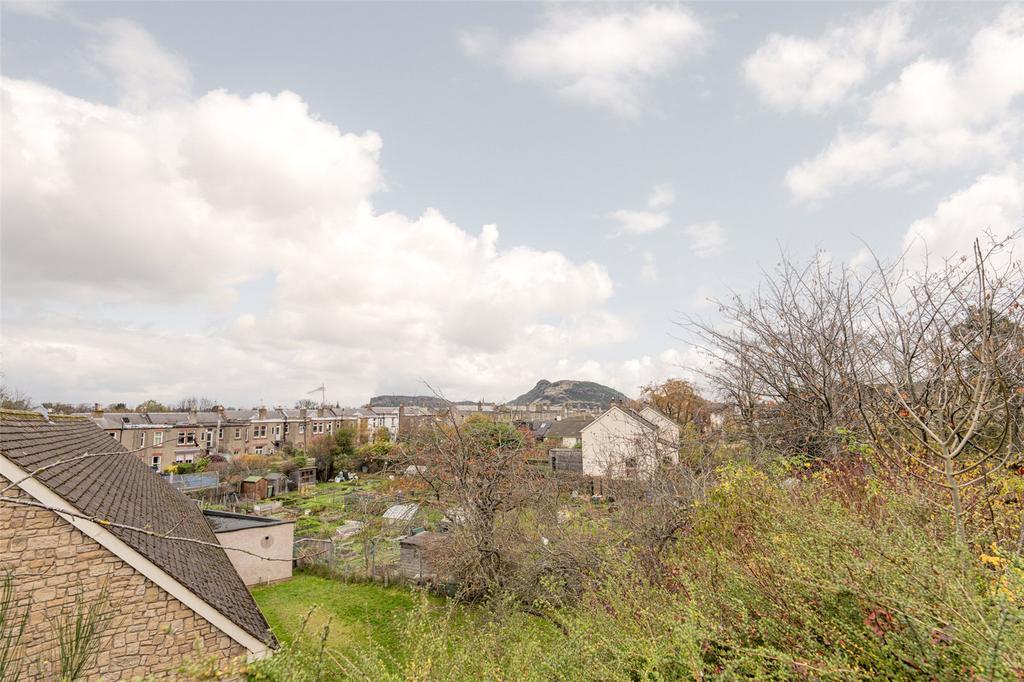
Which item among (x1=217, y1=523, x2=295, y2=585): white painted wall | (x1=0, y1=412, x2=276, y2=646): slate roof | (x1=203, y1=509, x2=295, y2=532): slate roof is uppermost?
(x1=0, y1=412, x2=276, y2=646): slate roof

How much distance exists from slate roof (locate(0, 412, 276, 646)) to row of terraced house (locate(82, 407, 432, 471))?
28077mm

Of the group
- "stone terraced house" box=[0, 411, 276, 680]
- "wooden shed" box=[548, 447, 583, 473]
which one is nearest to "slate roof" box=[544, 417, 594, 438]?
"wooden shed" box=[548, 447, 583, 473]

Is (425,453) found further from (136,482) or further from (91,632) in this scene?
(91,632)

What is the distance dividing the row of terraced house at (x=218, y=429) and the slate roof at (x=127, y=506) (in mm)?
28077

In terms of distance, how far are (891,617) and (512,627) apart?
563cm

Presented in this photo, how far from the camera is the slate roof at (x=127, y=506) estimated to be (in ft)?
22.9

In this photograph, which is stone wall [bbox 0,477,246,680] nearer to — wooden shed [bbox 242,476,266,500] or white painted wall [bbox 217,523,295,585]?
white painted wall [bbox 217,523,295,585]

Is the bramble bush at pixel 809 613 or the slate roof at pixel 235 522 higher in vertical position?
the bramble bush at pixel 809 613

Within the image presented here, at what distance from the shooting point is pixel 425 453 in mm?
14320

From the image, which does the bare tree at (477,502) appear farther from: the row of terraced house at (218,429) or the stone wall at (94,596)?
the row of terraced house at (218,429)

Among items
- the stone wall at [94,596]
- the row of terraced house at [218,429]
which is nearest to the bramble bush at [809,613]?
the stone wall at [94,596]

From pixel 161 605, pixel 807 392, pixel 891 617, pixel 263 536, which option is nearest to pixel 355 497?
pixel 263 536

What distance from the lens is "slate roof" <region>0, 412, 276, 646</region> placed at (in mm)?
6977

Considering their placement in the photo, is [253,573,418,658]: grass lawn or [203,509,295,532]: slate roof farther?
[203,509,295,532]: slate roof
